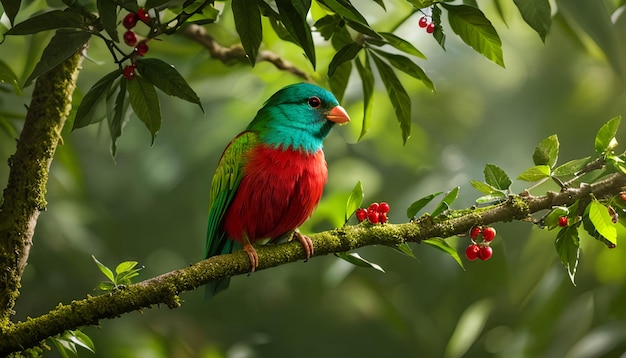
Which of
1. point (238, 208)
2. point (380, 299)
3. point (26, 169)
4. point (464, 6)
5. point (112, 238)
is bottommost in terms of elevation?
point (380, 299)

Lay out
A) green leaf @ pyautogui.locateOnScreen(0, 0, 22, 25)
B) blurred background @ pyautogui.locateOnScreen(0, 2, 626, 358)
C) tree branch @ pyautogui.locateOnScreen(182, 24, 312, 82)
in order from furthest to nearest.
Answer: blurred background @ pyautogui.locateOnScreen(0, 2, 626, 358)
tree branch @ pyautogui.locateOnScreen(182, 24, 312, 82)
green leaf @ pyautogui.locateOnScreen(0, 0, 22, 25)

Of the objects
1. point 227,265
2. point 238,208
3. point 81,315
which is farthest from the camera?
point 238,208

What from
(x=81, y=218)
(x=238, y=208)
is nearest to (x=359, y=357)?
(x=81, y=218)

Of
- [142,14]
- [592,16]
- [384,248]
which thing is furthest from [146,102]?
[384,248]

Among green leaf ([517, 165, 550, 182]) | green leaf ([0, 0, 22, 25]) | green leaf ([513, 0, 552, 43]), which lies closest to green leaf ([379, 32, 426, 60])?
green leaf ([513, 0, 552, 43])

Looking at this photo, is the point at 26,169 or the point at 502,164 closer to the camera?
the point at 26,169

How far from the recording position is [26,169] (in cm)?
163

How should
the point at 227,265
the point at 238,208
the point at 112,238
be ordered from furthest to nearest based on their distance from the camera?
1. the point at 112,238
2. the point at 238,208
3. the point at 227,265

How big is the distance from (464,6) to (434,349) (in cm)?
271

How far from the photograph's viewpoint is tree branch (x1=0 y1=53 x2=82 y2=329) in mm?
1545

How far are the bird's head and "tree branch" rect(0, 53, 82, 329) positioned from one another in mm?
608

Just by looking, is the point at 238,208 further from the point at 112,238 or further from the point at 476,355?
the point at 476,355

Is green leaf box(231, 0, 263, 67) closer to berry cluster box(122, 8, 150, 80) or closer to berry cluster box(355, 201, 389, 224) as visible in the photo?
berry cluster box(122, 8, 150, 80)

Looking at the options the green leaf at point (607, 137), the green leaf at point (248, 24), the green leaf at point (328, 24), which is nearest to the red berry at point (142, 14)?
the green leaf at point (248, 24)
